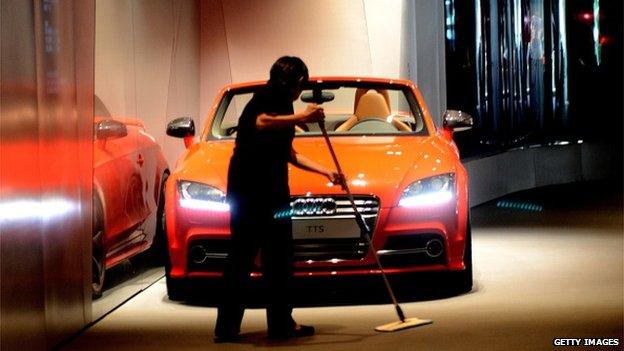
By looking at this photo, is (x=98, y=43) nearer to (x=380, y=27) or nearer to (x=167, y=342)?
(x=167, y=342)

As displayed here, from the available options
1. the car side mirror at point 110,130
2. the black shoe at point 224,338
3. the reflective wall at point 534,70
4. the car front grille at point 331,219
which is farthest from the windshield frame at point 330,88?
the reflective wall at point 534,70

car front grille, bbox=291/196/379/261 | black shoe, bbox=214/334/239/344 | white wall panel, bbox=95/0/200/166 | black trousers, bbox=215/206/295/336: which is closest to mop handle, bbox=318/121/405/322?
car front grille, bbox=291/196/379/261

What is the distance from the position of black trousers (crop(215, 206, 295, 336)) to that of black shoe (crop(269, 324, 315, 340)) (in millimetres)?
28

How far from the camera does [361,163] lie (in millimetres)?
10859

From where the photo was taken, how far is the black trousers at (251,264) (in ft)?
29.7

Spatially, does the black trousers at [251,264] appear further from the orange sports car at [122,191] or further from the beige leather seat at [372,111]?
the beige leather seat at [372,111]

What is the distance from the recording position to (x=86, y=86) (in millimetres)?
9695

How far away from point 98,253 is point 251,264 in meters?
1.68

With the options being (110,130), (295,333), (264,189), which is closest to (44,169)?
(264,189)

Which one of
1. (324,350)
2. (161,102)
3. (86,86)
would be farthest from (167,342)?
(161,102)

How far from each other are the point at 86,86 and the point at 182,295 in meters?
1.93

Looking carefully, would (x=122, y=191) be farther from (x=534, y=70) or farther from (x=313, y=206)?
(x=534, y=70)

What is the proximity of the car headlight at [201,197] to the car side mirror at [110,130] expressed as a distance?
1.89 feet

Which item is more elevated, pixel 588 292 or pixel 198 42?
pixel 198 42
